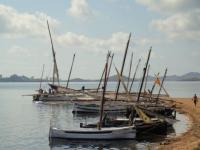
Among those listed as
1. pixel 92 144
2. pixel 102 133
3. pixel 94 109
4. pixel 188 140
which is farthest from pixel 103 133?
pixel 94 109

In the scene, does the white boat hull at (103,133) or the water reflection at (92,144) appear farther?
the white boat hull at (103,133)

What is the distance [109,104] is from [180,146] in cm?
4092

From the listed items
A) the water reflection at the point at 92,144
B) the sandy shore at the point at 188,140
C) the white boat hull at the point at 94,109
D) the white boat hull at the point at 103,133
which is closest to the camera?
the sandy shore at the point at 188,140

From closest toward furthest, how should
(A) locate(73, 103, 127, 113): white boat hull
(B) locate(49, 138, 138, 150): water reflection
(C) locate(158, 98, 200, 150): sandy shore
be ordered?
(C) locate(158, 98, 200, 150): sandy shore → (B) locate(49, 138, 138, 150): water reflection → (A) locate(73, 103, 127, 113): white boat hull

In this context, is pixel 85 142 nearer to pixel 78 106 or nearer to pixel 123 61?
pixel 123 61

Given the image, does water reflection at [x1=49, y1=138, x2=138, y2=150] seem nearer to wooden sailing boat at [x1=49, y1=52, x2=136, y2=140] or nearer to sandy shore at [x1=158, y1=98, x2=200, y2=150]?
wooden sailing boat at [x1=49, y1=52, x2=136, y2=140]

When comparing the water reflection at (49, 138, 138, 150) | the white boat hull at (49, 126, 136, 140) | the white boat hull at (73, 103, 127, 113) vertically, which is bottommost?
the water reflection at (49, 138, 138, 150)

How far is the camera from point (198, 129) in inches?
2223

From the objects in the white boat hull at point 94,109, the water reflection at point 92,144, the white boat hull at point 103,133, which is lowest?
the water reflection at point 92,144

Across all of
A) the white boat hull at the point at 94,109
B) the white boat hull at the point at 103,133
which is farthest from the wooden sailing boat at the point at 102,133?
the white boat hull at the point at 94,109

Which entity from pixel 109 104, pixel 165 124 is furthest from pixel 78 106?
pixel 165 124

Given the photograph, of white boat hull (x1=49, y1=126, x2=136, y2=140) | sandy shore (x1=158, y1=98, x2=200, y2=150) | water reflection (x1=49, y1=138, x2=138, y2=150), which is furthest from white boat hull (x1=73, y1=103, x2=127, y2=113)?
water reflection (x1=49, y1=138, x2=138, y2=150)

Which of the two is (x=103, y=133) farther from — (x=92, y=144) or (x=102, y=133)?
(x=92, y=144)

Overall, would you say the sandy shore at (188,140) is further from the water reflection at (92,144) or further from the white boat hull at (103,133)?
the white boat hull at (103,133)
